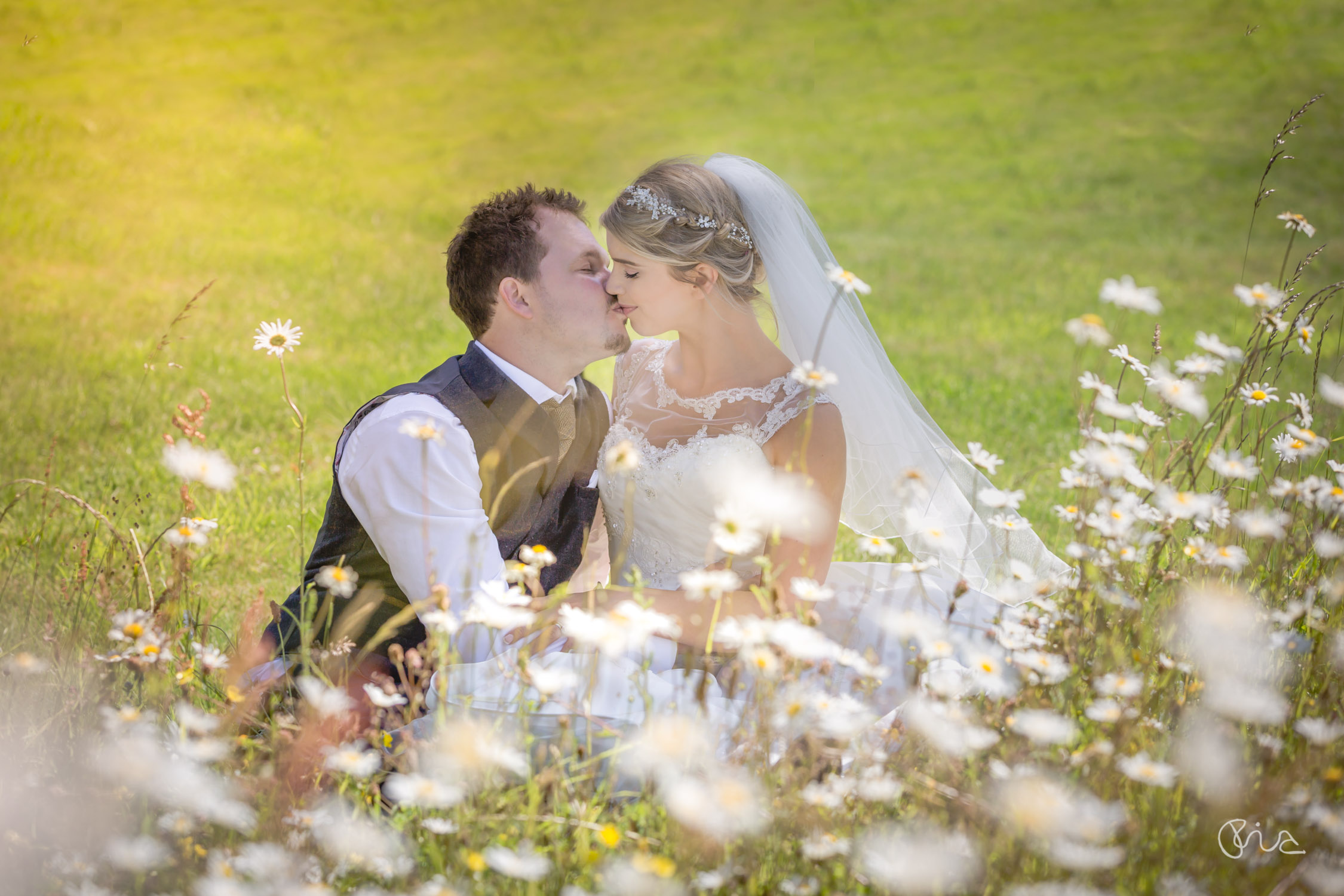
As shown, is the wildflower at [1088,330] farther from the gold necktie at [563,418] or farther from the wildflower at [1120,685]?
the gold necktie at [563,418]

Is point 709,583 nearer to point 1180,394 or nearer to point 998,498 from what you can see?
point 998,498

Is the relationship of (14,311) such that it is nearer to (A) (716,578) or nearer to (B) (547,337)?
(B) (547,337)

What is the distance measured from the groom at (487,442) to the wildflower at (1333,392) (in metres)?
2.12

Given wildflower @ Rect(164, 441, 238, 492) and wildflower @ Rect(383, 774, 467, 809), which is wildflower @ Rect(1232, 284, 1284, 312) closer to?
wildflower @ Rect(383, 774, 467, 809)

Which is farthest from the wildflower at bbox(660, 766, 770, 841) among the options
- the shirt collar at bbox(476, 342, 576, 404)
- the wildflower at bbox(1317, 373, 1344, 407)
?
the shirt collar at bbox(476, 342, 576, 404)

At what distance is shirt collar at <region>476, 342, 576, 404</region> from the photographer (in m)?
3.59

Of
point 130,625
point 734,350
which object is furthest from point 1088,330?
point 130,625

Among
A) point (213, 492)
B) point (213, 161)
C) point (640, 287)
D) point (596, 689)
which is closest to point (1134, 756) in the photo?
point (596, 689)

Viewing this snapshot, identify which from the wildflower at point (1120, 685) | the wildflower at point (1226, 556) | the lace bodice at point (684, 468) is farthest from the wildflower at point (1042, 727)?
the lace bodice at point (684, 468)

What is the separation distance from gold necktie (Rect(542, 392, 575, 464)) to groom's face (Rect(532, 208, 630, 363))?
196 millimetres

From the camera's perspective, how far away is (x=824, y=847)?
6.15 feet

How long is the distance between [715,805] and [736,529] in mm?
575

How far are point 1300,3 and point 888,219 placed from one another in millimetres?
12183

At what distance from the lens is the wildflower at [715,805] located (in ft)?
5.53
